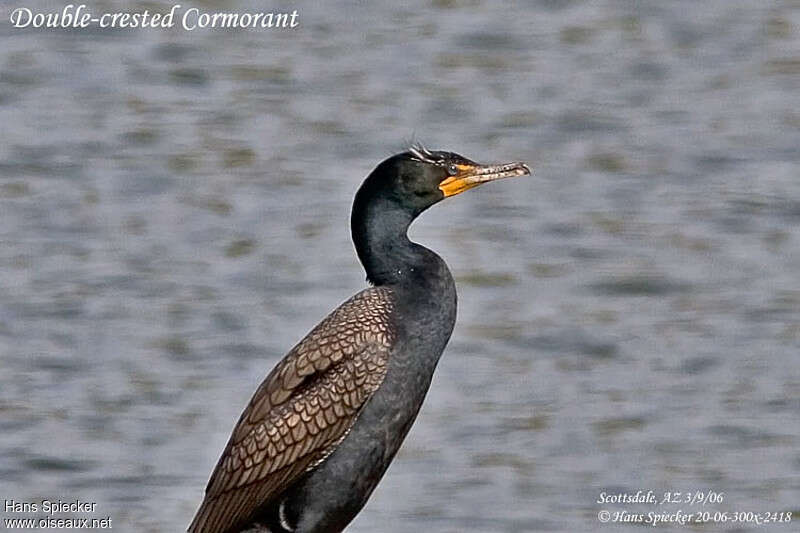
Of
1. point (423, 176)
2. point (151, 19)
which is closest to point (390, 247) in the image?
point (423, 176)

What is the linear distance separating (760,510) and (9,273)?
14.1ft

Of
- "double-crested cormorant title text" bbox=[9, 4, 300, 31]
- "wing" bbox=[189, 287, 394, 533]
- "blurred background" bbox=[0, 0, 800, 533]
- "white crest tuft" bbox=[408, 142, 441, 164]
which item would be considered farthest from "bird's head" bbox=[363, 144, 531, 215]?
"double-crested cormorant title text" bbox=[9, 4, 300, 31]

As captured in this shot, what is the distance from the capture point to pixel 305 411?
675 cm

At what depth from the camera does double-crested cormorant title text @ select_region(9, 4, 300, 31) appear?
14.3 metres

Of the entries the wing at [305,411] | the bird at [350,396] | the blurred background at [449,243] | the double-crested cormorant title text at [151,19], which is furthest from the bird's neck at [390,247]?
the double-crested cormorant title text at [151,19]

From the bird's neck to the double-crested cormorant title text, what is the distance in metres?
→ 7.50

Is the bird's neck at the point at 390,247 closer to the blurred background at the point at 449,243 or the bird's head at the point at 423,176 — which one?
the bird's head at the point at 423,176

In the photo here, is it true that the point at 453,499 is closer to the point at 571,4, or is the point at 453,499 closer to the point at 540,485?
the point at 540,485

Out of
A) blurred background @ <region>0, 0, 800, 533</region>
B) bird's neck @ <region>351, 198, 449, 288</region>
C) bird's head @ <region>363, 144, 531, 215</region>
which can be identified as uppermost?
bird's head @ <region>363, 144, 531, 215</region>

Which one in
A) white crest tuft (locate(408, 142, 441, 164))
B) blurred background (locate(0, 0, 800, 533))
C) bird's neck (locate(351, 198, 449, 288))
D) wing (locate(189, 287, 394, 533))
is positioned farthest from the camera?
blurred background (locate(0, 0, 800, 533))

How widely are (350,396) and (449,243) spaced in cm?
470

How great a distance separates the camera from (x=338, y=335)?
6.83 meters

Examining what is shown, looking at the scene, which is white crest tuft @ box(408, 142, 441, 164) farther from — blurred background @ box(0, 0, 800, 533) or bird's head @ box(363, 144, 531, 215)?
blurred background @ box(0, 0, 800, 533)

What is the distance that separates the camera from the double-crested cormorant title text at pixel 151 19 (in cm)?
1434
